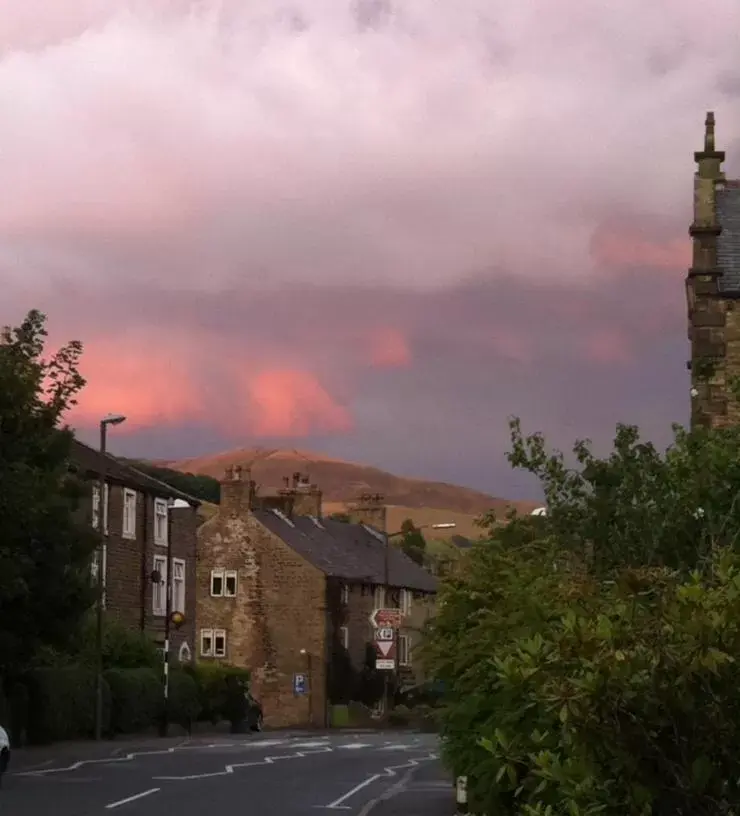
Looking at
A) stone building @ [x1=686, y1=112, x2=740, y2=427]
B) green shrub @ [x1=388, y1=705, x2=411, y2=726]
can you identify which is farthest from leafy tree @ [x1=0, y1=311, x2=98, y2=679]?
green shrub @ [x1=388, y1=705, x2=411, y2=726]

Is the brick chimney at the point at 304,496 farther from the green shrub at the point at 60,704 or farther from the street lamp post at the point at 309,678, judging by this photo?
the green shrub at the point at 60,704

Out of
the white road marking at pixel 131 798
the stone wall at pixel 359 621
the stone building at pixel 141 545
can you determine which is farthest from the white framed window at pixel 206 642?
Result: the white road marking at pixel 131 798

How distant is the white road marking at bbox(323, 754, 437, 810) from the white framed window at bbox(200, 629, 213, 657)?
4404 centimetres

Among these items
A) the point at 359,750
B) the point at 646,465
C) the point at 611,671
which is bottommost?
the point at 359,750

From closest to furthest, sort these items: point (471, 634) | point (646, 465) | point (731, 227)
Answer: point (471, 634), point (646, 465), point (731, 227)

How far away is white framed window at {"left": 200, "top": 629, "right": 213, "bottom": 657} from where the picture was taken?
8538 centimetres

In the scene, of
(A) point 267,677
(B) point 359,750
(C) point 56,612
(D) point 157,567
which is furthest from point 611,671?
(A) point 267,677

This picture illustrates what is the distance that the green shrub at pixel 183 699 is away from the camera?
187ft

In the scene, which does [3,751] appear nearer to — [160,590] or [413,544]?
[160,590]

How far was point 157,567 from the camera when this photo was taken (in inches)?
2596

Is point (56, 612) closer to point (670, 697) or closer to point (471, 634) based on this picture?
point (471, 634)

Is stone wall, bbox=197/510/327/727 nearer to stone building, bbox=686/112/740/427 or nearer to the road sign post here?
the road sign post

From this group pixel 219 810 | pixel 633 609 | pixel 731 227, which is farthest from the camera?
pixel 731 227

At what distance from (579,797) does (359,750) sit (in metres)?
39.6
